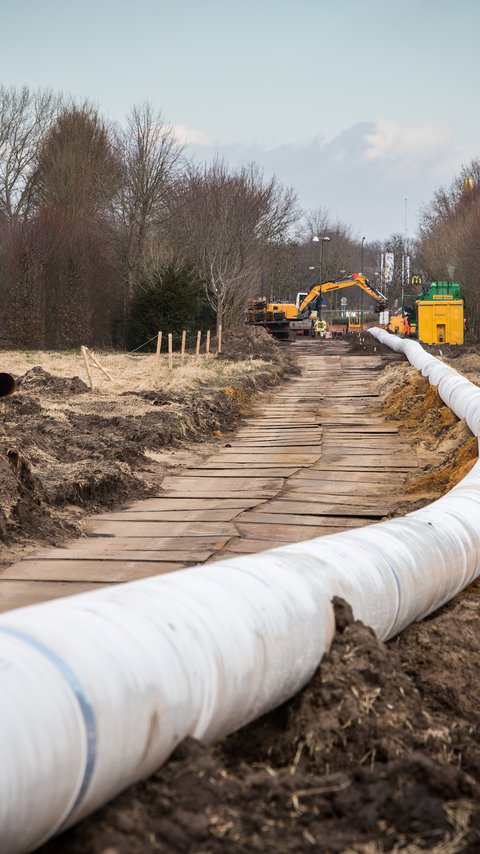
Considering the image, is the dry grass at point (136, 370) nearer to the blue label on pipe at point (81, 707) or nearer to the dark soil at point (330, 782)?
the dark soil at point (330, 782)

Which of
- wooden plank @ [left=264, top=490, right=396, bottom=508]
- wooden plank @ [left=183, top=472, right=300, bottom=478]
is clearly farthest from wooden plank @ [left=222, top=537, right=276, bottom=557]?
wooden plank @ [left=183, top=472, right=300, bottom=478]

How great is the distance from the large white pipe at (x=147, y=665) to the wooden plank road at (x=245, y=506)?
3.23 metres

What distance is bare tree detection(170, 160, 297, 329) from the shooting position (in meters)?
43.6

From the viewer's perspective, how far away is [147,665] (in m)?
3.38

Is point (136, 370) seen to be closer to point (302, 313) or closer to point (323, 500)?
point (323, 500)

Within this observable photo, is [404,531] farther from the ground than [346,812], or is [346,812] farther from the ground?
[404,531]

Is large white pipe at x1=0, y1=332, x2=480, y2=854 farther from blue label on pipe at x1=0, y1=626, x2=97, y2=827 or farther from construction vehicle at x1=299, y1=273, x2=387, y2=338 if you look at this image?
construction vehicle at x1=299, y1=273, x2=387, y2=338

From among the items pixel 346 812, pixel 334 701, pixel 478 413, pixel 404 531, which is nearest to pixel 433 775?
pixel 346 812

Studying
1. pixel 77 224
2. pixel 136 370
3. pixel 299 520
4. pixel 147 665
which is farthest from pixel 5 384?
pixel 77 224

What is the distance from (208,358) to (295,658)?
2960 centimetres

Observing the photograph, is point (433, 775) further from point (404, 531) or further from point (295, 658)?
point (404, 531)

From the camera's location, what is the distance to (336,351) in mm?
44375

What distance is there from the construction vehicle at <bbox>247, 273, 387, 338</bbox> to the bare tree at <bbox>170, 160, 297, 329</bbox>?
3456 millimetres

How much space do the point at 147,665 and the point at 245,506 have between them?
7.74 m
